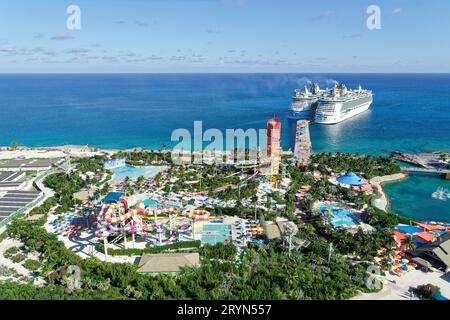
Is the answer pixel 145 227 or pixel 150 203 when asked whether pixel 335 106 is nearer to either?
pixel 150 203

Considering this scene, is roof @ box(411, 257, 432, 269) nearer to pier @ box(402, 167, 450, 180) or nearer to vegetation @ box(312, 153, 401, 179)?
vegetation @ box(312, 153, 401, 179)

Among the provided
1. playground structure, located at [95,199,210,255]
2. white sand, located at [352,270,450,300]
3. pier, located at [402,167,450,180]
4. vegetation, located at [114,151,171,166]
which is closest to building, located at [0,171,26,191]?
vegetation, located at [114,151,171,166]

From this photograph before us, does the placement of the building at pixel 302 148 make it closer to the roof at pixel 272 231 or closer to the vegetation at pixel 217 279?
the roof at pixel 272 231

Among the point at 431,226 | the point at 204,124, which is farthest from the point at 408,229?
the point at 204,124
